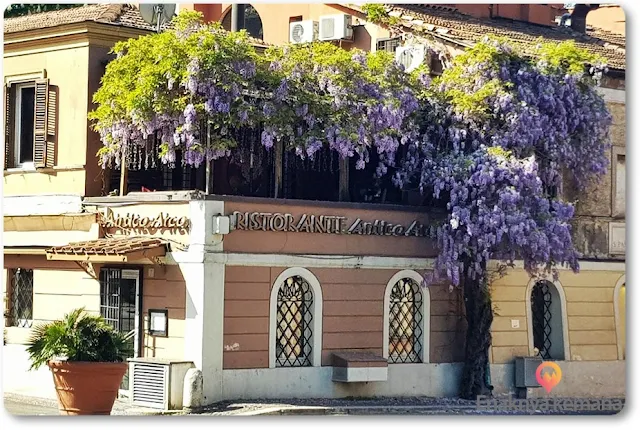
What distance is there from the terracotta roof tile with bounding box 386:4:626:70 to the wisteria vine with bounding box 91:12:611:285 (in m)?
0.21

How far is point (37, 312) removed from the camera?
1738cm

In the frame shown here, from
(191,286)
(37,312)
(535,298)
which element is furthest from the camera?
(535,298)

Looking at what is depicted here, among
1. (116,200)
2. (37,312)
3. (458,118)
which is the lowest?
(37,312)

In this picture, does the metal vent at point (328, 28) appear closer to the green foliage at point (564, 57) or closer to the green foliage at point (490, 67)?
the green foliage at point (490, 67)

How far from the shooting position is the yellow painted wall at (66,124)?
57.2 feet

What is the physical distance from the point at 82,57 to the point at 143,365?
3732mm

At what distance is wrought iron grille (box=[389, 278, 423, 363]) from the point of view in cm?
1791

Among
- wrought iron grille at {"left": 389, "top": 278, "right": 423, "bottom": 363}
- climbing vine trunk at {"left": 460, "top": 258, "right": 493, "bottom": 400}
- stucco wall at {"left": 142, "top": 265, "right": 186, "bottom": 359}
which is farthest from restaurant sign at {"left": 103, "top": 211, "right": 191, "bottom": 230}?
climbing vine trunk at {"left": 460, "top": 258, "right": 493, "bottom": 400}

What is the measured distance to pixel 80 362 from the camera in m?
14.5

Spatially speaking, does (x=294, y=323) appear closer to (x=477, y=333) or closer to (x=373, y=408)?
(x=373, y=408)

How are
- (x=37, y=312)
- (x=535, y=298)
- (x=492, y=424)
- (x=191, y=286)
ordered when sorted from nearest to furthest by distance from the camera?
(x=492, y=424) → (x=191, y=286) → (x=37, y=312) → (x=535, y=298)

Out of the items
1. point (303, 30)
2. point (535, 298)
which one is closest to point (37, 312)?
point (303, 30)

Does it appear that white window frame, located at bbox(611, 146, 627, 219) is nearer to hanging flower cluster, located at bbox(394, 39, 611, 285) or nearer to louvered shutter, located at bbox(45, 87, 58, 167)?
hanging flower cluster, located at bbox(394, 39, 611, 285)

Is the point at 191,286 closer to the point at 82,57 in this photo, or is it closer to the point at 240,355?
the point at 240,355
